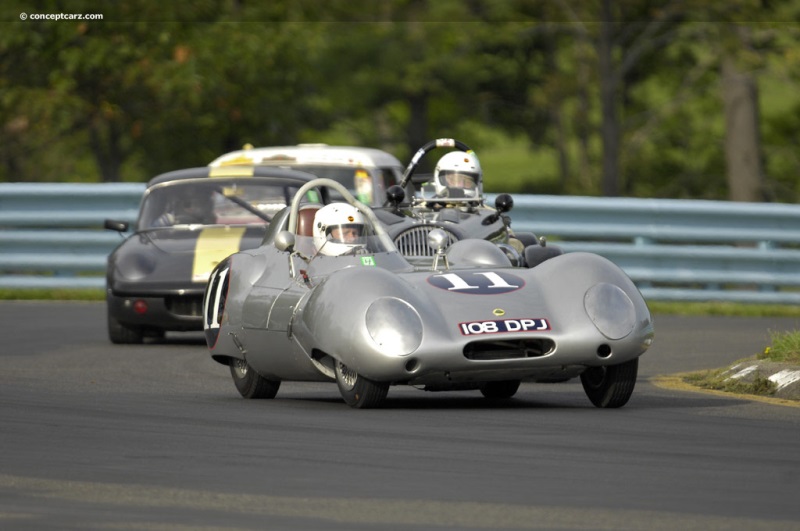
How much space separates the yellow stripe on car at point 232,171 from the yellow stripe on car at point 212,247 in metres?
0.73

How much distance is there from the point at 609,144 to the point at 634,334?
70.3 ft

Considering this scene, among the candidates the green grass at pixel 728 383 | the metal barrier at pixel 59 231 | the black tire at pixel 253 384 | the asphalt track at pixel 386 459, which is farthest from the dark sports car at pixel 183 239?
the green grass at pixel 728 383

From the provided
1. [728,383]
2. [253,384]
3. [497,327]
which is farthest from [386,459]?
[728,383]

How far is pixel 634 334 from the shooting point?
10367mm

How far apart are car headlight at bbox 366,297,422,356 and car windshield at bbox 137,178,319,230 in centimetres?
681

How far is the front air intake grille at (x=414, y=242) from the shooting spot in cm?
1465

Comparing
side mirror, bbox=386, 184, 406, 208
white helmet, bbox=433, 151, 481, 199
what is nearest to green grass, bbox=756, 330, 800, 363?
side mirror, bbox=386, 184, 406, 208

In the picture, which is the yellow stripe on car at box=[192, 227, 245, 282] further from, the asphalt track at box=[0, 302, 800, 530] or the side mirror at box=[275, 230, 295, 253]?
the side mirror at box=[275, 230, 295, 253]

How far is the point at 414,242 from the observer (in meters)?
14.7

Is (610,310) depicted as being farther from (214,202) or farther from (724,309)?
(724,309)

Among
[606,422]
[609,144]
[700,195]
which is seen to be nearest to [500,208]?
[606,422]

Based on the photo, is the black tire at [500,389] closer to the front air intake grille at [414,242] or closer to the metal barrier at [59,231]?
the front air intake grille at [414,242]

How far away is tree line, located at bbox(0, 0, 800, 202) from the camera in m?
31.7

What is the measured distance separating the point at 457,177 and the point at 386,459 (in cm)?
951
